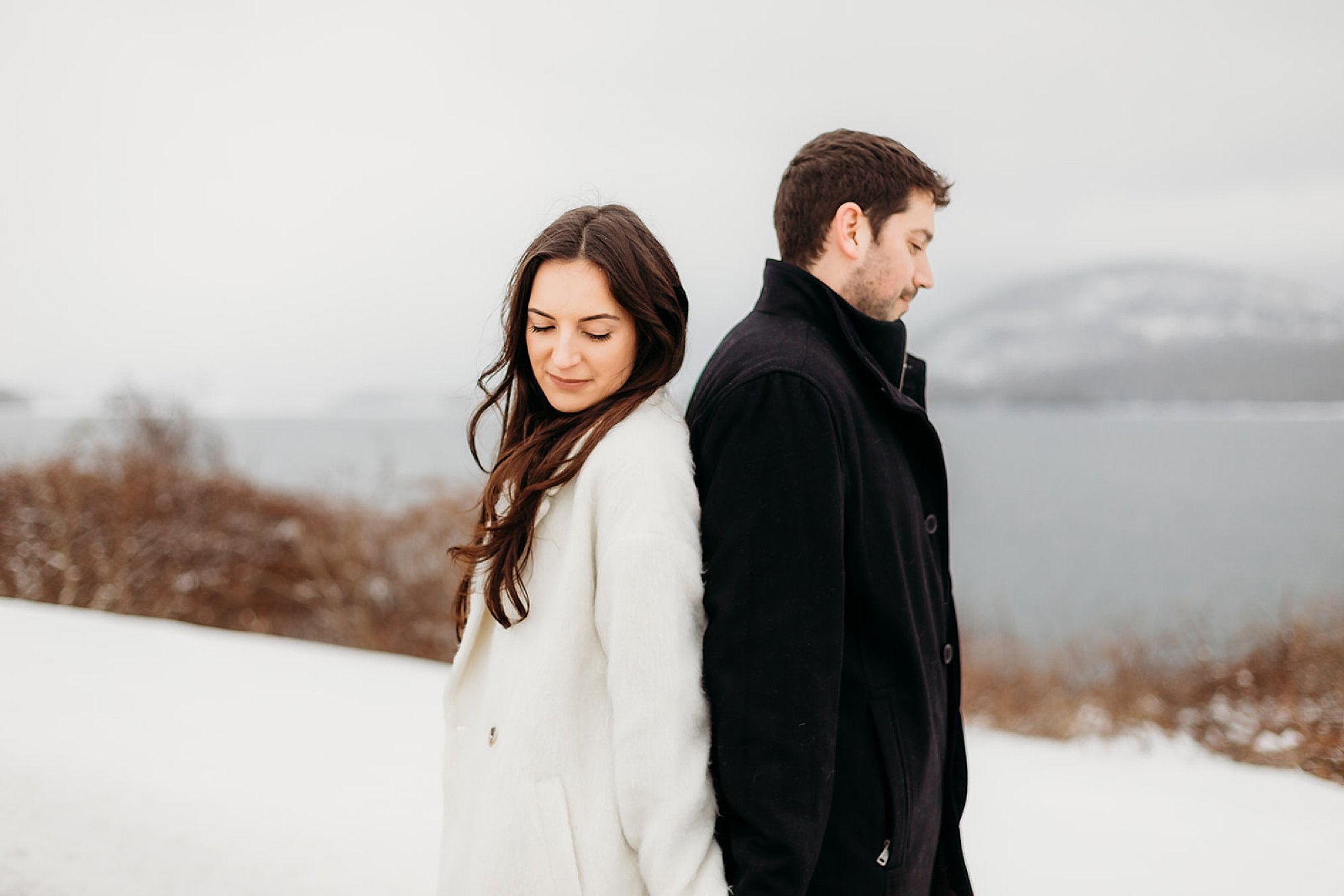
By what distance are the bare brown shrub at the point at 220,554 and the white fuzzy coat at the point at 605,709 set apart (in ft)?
20.3

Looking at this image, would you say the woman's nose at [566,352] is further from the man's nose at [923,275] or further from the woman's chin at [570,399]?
the man's nose at [923,275]

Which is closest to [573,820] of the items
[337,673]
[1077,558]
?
[337,673]

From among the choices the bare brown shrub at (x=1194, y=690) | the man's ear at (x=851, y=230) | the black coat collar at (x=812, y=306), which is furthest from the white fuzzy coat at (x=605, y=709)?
the bare brown shrub at (x=1194, y=690)

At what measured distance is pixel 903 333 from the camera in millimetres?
1576

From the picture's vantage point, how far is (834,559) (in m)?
1.29

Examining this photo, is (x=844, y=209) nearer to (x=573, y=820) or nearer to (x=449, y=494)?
(x=573, y=820)

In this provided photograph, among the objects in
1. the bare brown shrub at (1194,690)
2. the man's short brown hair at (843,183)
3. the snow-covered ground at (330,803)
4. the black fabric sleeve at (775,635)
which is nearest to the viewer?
the black fabric sleeve at (775,635)

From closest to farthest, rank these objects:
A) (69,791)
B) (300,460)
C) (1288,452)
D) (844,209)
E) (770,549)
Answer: (770,549)
(844,209)
(69,791)
(300,460)
(1288,452)

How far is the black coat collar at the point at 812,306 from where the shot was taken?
1465 millimetres

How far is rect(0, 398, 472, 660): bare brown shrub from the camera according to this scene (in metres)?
7.54

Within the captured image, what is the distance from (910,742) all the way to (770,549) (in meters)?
0.39

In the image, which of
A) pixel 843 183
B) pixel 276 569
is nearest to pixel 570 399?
pixel 843 183

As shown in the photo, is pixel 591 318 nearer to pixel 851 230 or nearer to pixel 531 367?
pixel 531 367

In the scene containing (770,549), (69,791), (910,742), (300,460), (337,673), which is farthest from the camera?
(300,460)
